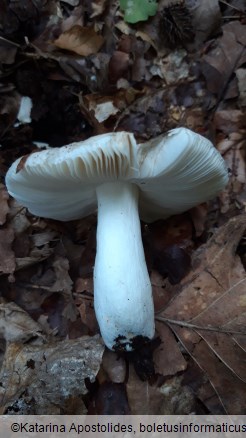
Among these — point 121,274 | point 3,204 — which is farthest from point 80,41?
point 121,274

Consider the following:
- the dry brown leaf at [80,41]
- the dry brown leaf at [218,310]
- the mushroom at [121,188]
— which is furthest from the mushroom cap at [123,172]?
the dry brown leaf at [80,41]

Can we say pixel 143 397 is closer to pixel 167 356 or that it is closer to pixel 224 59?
pixel 167 356

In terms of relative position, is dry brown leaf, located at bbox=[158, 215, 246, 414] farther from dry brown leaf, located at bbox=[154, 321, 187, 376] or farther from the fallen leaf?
the fallen leaf

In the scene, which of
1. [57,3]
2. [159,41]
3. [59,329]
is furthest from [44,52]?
[59,329]

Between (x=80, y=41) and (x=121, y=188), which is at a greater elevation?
(x=80, y=41)

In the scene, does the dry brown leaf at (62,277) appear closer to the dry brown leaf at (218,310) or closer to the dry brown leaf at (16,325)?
the dry brown leaf at (16,325)

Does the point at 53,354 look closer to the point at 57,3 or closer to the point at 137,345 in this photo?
the point at 137,345

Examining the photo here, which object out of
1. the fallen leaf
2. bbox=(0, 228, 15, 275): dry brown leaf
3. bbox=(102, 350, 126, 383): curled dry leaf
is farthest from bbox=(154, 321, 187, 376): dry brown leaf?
the fallen leaf
